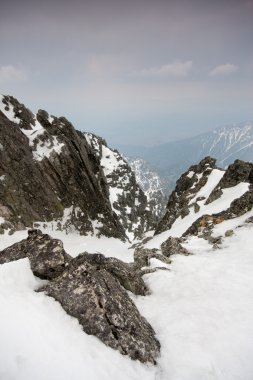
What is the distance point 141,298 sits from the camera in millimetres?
15188

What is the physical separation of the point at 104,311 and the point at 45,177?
57327 mm

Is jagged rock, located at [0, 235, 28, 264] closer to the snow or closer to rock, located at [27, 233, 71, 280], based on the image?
rock, located at [27, 233, 71, 280]

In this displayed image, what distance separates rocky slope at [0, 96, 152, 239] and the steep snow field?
41.0m

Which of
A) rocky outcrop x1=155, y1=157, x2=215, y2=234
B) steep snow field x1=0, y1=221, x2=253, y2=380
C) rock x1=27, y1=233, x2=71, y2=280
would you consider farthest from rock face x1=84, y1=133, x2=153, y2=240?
steep snow field x1=0, y1=221, x2=253, y2=380

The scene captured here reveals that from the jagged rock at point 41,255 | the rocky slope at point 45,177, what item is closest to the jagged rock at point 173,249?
the jagged rock at point 41,255

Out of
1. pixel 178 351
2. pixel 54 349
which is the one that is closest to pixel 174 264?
pixel 178 351

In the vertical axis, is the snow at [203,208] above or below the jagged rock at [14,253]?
below

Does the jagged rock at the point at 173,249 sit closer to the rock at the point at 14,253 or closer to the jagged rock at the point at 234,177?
the rock at the point at 14,253

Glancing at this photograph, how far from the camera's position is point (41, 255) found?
14.7 meters

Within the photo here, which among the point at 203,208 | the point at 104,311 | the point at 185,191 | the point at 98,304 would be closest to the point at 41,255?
the point at 98,304

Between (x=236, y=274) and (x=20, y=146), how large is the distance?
5482 cm

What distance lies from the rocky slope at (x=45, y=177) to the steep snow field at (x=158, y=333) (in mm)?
40997

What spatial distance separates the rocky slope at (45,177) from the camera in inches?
2226

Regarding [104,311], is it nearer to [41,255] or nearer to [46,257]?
[46,257]
